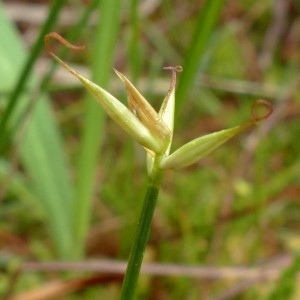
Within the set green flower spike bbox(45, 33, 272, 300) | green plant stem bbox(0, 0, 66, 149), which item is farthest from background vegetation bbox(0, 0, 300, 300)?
green flower spike bbox(45, 33, 272, 300)

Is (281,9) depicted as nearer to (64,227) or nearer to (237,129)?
(64,227)

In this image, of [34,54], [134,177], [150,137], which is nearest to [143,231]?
[150,137]

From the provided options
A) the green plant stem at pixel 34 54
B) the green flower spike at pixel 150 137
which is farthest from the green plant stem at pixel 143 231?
the green plant stem at pixel 34 54

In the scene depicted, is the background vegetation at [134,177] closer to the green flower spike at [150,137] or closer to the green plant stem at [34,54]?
the green plant stem at [34,54]

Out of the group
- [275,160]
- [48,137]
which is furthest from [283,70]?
[48,137]

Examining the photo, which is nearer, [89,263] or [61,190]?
A: [89,263]

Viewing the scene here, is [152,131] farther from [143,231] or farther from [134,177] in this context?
[134,177]
